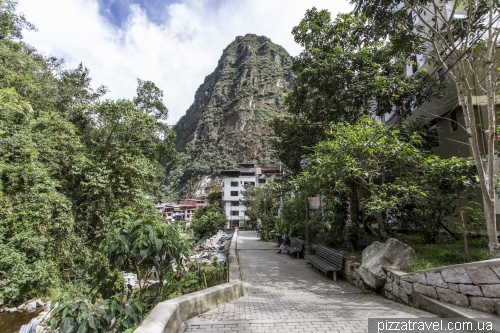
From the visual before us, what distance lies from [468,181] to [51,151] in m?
15.6

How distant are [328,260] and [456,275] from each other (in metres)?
4.65

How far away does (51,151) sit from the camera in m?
→ 12.5

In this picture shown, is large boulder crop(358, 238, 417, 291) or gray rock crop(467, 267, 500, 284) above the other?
gray rock crop(467, 267, 500, 284)

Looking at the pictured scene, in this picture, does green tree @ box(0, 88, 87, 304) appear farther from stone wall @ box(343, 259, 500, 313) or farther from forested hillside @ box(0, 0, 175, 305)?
stone wall @ box(343, 259, 500, 313)

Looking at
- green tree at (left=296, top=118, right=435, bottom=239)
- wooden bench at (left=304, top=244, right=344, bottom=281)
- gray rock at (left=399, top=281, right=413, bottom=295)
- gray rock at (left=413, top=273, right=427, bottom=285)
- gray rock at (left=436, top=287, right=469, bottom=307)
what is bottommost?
wooden bench at (left=304, top=244, right=344, bottom=281)

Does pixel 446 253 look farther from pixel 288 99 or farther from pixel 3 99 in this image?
pixel 3 99

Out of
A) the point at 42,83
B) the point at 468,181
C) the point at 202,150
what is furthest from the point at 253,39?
the point at 468,181

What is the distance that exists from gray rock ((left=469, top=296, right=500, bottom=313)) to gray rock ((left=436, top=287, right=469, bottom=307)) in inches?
3.3

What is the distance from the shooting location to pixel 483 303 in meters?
3.89

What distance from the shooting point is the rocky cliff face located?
9175 cm

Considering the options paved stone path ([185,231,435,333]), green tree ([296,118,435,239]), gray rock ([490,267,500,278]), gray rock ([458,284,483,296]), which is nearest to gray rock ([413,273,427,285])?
paved stone path ([185,231,435,333])

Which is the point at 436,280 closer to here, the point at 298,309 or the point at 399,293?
the point at 399,293

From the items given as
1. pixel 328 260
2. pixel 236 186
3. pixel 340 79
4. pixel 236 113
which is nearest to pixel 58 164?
pixel 328 260

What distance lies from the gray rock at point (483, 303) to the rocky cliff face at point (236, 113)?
77.1 metres
